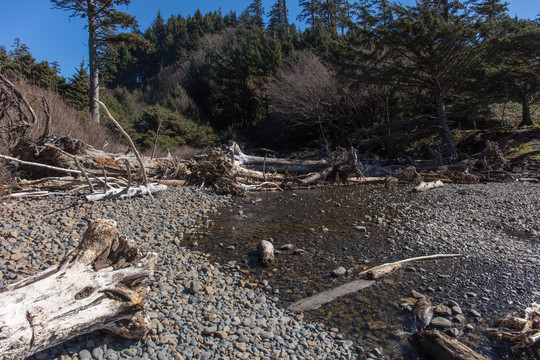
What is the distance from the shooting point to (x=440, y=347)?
2.83m

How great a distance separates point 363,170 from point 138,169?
8625 mm

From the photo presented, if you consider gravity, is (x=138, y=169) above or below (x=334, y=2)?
below

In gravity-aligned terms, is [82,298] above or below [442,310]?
above

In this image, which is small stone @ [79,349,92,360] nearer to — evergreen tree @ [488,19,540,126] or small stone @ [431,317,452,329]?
small stone @ [431,317,452,329]

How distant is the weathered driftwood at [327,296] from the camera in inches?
145

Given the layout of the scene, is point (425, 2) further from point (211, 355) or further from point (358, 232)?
point (211, 355)

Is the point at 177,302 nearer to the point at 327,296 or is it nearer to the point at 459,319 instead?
the point at 327,296

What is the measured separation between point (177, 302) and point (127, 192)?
4715 millimetres

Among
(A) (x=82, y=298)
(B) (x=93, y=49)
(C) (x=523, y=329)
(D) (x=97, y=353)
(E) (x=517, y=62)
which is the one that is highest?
(B) (x=93, y=49)

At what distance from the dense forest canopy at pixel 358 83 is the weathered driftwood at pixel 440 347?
7157mm

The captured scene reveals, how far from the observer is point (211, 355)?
2.76m

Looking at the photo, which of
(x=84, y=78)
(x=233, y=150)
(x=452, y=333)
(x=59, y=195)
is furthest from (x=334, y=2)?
(x=452, y=333)

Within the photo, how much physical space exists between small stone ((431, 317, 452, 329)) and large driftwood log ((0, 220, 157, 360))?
2968 mm

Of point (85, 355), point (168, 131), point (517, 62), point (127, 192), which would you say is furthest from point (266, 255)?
point (168, 131)
